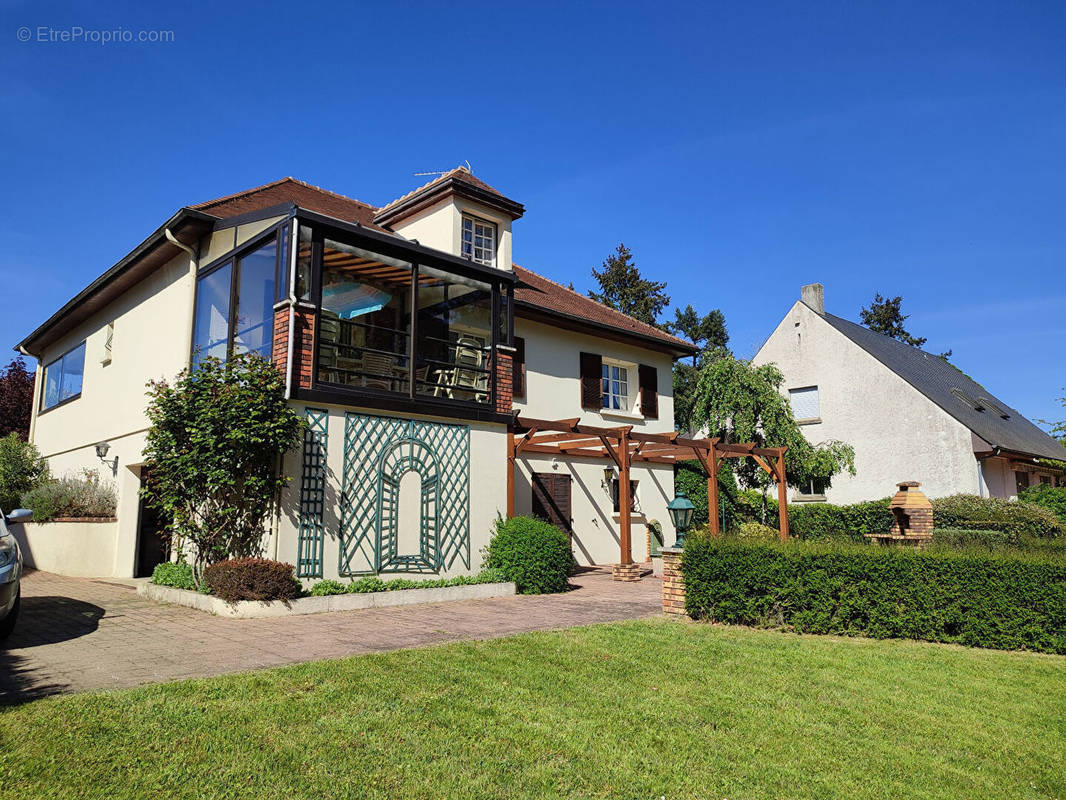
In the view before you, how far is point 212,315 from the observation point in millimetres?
12086

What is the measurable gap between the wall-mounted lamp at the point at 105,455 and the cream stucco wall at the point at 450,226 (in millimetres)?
7552

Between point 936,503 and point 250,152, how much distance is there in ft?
63.8

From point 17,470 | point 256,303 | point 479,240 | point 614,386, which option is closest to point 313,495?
point 256,303

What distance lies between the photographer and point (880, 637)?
802cm

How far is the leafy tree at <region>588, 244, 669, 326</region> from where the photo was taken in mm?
40703

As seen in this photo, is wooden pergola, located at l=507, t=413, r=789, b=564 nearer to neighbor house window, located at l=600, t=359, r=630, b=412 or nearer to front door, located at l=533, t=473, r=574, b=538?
front door, located at l=533, t=473, r=574, b=538

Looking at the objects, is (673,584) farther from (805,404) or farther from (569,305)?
(805,404)

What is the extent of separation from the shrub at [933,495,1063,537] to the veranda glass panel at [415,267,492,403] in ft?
43.8

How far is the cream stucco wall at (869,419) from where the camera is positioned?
844 inches

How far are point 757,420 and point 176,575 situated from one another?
17150 mm

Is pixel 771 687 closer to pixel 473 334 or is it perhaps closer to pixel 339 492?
pixel 339 492

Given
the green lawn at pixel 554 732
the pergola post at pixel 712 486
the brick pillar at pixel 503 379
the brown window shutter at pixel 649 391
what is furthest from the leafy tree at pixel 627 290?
the green lawn at pixel 554 732

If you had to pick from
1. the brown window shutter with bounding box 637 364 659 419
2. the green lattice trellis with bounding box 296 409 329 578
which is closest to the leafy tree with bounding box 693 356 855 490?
the brown window shutter with bounding box 637 364 659 419

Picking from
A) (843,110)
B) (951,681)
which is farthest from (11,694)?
(843,110)
